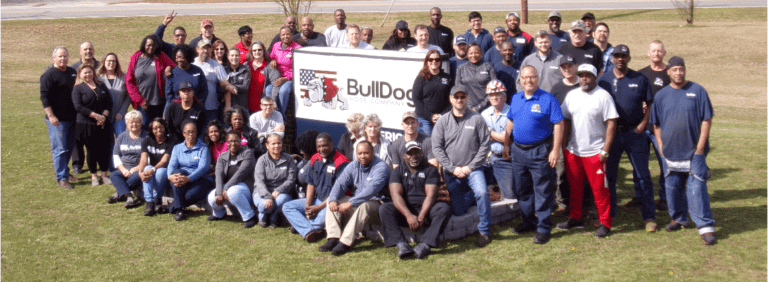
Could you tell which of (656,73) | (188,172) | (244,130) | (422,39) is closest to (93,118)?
(188,172)

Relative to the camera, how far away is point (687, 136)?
7.41 m

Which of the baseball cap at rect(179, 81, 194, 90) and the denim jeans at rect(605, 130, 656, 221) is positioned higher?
the baseball cap at rect(179, 81, 194, 90)

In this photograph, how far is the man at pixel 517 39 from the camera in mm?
10727

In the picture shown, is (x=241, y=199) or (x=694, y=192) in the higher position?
(x=694, y=192)

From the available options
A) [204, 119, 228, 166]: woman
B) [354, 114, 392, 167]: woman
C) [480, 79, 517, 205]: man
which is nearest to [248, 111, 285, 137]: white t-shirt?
[204, 119, 228, 166]: woman

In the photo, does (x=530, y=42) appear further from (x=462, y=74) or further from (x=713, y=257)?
(x=713, y=257)

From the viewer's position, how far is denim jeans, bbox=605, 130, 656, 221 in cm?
796

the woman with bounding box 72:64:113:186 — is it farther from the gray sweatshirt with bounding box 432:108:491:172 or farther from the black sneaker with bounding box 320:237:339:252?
the gray sweatshirt with bounding box 432:108:491:172

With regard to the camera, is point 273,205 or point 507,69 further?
point 507,69

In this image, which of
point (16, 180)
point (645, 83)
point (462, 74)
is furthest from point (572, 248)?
point (16, 180)

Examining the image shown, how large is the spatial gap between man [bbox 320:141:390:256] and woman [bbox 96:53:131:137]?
15.6 ft

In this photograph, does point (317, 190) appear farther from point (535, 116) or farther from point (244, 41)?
point (244, 41)

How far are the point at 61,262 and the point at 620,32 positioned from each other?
26.2 metres

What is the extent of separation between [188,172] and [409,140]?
3212 mm
